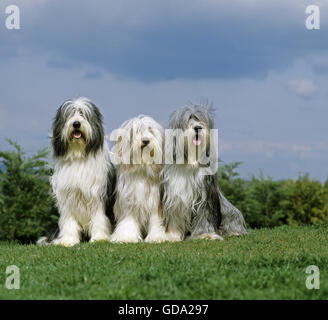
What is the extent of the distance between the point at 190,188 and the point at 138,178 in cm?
78

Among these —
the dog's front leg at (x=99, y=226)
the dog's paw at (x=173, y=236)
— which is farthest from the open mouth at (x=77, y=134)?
the dog's paw at (x=173, y=236)

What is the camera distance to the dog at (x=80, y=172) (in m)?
7.22

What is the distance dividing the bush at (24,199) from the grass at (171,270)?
309 centimetres

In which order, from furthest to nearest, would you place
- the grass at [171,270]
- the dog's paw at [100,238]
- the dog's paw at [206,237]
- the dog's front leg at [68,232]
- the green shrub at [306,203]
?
the green shrub at [306,203], the dog's front leg at [68,232], the dog's paw at [100,238], the dog's paw at [206,237], the grass at [171,270]

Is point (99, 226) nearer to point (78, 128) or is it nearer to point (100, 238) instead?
point (100, 238)

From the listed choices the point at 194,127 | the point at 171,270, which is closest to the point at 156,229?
the point at 194,127

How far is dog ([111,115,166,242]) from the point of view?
714 cm

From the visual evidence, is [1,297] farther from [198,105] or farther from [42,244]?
[198,105]

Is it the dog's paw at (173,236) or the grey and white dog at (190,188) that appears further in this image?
the dog's paw at (173,236)

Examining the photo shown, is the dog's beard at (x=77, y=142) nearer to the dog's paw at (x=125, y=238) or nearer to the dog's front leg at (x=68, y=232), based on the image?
the dog's front leg at (x=68, y=232)

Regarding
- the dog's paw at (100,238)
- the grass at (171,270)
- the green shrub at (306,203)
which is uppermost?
the green shrub at (306,203)
